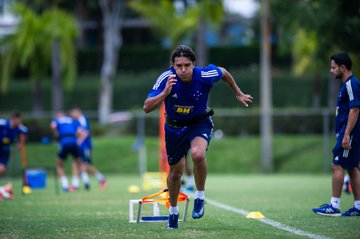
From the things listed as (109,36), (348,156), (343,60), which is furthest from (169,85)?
(109,36)

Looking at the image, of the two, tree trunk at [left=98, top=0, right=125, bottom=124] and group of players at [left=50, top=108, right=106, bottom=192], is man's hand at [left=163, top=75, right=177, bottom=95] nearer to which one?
group of players at [left=50, top=108, right=106, bottom=192]

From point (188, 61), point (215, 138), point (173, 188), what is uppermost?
point (188, 61)

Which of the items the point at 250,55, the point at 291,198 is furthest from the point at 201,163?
the point at 250,55

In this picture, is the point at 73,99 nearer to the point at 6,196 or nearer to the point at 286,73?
the point at 286,73

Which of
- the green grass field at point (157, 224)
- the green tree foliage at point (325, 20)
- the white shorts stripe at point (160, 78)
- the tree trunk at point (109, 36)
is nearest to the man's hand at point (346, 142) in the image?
the green grass field at point (157, 224)

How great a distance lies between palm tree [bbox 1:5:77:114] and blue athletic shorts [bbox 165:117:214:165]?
28.0 meters

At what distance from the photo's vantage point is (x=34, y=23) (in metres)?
36.9

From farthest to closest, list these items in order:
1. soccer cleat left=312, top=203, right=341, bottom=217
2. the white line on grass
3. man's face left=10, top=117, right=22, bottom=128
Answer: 1. man's face left=10, top=117, right=22, bottom=128
2. soccer cleat left=312, top=203, right=341, bottom=217
3. the white line on grass

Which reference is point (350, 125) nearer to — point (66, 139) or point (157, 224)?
point (157, 224)

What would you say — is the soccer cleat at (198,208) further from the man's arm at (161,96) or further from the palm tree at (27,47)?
the palm tree at (27,47)

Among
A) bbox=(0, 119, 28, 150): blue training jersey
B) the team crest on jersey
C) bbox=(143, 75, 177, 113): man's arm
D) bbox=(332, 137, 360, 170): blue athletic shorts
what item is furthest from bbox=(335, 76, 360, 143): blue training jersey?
bbox=(0, 119, 28, 150): blue training jersey

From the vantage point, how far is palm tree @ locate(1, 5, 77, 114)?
121 feet

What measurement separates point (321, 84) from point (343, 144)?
3781 cm

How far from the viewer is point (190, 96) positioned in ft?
29.2
